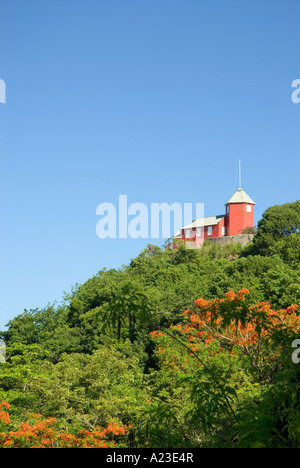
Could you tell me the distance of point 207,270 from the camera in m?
28.5

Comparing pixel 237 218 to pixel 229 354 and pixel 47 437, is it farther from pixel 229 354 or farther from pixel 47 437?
pixel 47 437

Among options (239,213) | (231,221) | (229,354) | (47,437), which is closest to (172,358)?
(229,354)

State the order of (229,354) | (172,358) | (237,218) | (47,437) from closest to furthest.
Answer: (47,437)
(229,354)
(172,358)
(237,218)

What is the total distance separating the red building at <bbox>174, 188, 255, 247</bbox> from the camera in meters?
39.6

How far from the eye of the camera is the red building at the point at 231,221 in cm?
3956

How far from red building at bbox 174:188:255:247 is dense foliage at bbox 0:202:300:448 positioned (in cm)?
425

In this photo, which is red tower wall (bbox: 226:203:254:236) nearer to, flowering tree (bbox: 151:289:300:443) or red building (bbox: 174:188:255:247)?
red building (bbox: 174:188:255:247)

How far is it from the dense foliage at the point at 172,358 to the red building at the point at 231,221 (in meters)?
4.25

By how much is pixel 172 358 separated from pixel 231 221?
2675 cm

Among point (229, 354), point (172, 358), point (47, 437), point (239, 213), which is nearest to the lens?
point (47, 437)

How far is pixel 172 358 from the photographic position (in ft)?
45.5

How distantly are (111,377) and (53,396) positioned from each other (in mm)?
2203

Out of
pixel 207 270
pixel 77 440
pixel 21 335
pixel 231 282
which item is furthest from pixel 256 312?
pixel 21 335

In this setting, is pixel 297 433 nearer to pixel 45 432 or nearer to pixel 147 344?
pixel 45 432
